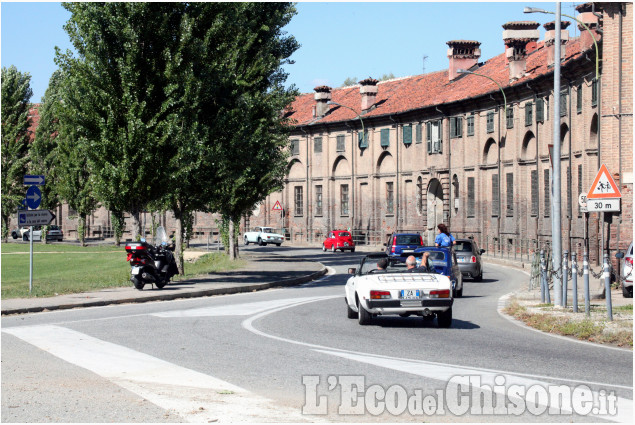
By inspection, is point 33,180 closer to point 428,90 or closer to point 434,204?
point 434,204

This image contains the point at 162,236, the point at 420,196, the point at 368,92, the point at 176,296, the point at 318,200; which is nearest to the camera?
the point at 176,296

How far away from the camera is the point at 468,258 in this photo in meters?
31.2

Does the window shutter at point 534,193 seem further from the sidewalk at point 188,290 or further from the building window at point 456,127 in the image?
the sidewalk at point 188,290

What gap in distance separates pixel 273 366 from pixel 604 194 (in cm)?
1021

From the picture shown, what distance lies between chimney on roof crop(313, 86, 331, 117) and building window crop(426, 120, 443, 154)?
15.7 m

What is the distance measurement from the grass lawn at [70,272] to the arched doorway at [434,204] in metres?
21.7

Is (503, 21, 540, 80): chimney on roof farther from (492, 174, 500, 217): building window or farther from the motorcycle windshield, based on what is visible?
the motorcycle windshield

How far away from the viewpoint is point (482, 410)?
27.6ft

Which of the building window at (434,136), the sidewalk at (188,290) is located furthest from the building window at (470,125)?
the sidewalk at (188,290)

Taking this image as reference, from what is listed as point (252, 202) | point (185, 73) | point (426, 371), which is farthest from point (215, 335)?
point (252, 202)

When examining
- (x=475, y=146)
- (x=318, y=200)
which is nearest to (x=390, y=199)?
(x=318, y=200)

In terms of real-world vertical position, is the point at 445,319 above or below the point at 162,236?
below

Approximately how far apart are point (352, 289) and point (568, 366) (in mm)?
6816

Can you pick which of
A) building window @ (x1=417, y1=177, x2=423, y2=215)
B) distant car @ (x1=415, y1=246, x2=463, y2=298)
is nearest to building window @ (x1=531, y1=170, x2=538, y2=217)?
building window @ (x1=417, y1=177, x2=423, y2=215)
